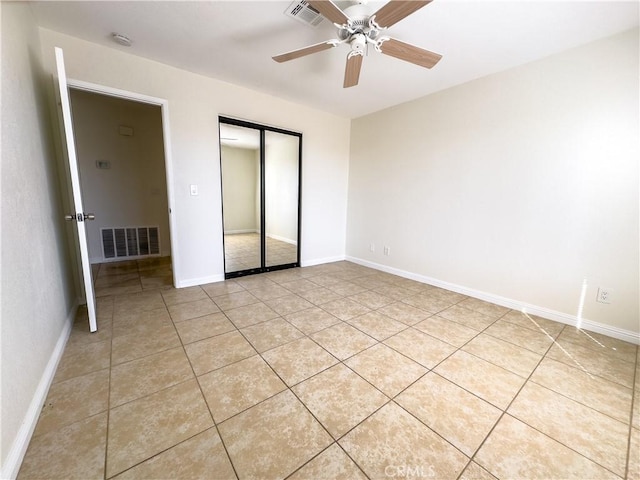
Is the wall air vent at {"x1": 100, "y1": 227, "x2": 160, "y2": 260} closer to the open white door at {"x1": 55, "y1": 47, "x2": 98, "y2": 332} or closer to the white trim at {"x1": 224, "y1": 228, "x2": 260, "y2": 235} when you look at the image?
the white trim at {"x1": 224, "y1": 228, "x2": 260, "y2": 235}

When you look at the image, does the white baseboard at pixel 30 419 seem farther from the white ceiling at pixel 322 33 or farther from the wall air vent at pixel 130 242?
the wall air vent at pixel 130 242

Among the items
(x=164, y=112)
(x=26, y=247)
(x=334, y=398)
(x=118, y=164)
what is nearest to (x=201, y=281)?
(x=26, y=247)

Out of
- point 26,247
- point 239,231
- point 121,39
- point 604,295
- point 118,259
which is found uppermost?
point 121,39

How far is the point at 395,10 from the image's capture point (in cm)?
145

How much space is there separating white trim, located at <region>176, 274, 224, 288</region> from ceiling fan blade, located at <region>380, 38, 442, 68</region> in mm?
2994

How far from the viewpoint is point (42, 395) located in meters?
1.35

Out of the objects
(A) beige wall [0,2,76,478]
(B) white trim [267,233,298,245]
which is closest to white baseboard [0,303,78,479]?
(A) beige wall [0,2,76,478]

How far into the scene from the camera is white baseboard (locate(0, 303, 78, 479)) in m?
0.98

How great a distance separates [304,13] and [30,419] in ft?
9.40

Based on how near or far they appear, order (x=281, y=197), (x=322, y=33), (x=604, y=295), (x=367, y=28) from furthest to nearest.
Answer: (x=281, y=197), (x=604, y=295), (x=322, y=33), (x=367, y=28)

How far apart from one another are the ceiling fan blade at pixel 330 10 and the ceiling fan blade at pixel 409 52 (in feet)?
1.16

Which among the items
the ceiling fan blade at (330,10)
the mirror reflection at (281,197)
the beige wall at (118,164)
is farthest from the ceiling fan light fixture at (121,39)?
the ceiling fan blade at (330,10)

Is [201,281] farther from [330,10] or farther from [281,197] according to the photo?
[330,10]

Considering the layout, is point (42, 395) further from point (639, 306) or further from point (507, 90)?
point (507, 90)
